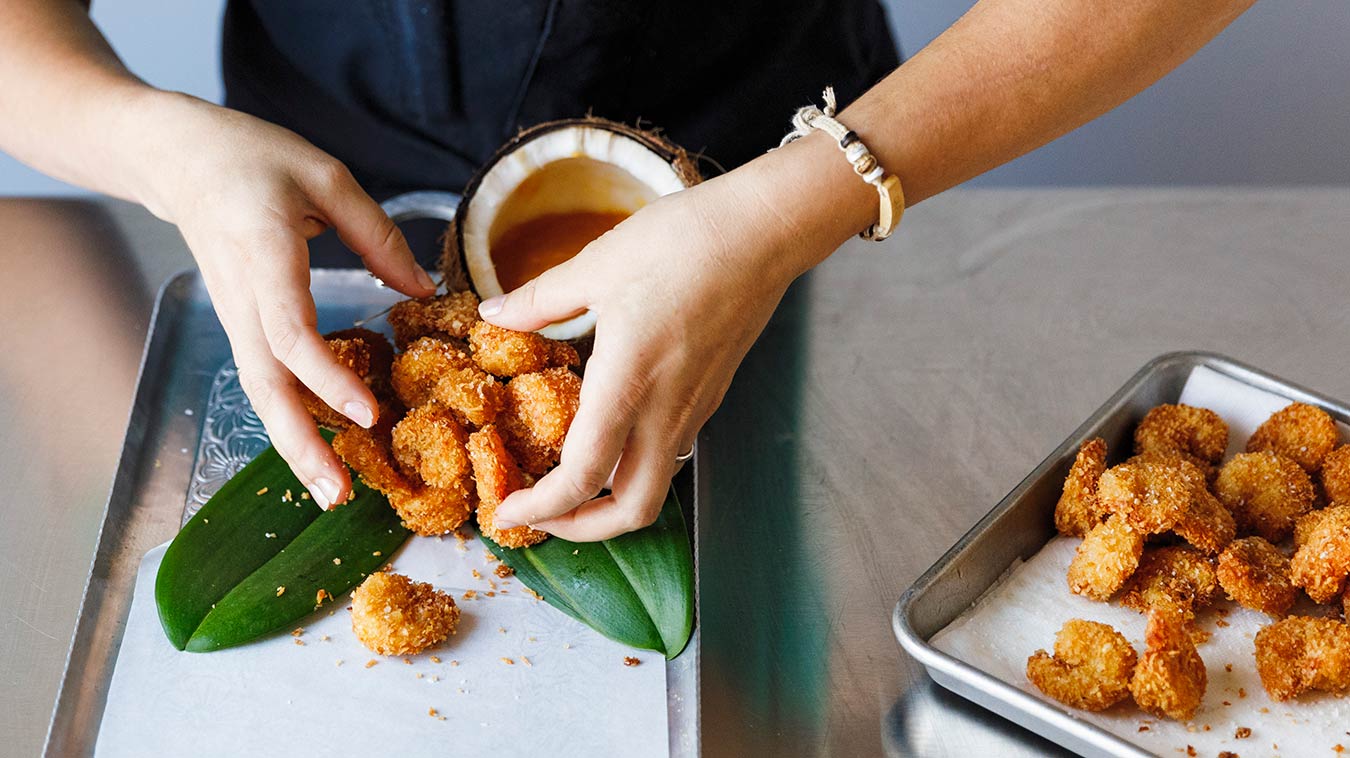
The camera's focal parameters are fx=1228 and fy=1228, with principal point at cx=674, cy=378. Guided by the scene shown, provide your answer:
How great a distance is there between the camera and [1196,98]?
247 centimetres

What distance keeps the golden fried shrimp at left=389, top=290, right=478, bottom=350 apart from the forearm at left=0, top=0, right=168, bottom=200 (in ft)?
0.88

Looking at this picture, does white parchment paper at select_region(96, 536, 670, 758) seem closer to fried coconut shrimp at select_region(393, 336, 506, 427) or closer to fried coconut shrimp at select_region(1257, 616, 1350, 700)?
fried coconut shrimp at select_region(393, 336, 506, 427)

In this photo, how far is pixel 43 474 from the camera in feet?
3.97

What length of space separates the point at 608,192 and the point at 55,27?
0.57 m

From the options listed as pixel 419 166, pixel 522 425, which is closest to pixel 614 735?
pixel 522 425

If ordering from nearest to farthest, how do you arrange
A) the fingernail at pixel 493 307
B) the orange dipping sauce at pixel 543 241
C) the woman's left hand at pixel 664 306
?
the woman's left hand at pixel 664 306, the fingernail at pixel 493 307, the orange dipping sauce at pixel 543 241

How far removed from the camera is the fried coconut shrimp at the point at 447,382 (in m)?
1.07

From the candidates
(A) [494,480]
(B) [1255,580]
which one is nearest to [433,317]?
(A) [494,480]

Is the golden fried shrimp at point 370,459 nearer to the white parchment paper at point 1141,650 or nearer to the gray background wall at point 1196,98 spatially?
the white parchment paper at point 1141,650

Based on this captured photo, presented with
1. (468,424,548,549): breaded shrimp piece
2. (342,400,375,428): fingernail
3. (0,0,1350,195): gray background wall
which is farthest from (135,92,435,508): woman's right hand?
(0,0,1350,195): gray background wall

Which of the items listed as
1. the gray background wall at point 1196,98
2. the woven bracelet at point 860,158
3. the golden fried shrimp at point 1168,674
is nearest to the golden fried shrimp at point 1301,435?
the golden fried shrimp at point 1168,674

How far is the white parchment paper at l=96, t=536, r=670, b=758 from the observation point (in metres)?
0.96

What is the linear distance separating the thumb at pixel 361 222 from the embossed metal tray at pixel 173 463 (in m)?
0.25

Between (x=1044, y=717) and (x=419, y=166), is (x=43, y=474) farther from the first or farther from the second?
(x=1044, y=717)
